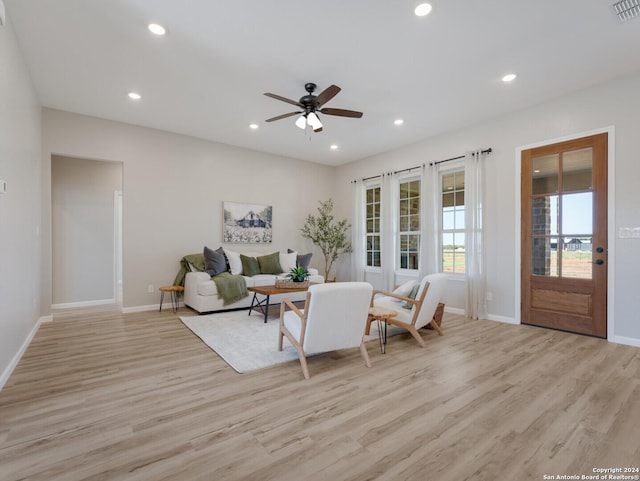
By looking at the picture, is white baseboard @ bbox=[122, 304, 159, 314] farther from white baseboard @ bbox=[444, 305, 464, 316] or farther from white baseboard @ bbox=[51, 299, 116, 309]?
white baseboard @ bbox=[444, 305, 464, 316]

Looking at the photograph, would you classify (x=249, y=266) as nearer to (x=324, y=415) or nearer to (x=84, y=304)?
(x=84, y=304)

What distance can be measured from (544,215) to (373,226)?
330cm

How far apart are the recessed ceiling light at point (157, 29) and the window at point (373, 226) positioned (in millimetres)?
4916

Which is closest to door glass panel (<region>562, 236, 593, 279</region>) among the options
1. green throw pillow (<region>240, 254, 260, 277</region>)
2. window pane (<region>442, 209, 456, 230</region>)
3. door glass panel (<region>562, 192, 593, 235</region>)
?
door glass panel (<region>562, 192, 593, 235</region>)

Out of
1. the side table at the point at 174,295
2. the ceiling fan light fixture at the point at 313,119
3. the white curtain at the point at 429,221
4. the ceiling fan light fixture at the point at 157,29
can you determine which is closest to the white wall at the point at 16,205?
the ceiling fan light fixture at the point at 157,29

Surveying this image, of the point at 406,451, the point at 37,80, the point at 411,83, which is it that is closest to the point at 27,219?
the point at 37,80

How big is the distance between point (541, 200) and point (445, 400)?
134 inches

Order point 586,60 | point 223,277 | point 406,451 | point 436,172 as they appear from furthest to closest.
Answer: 1. point 436,172
2. point 223,277
3. point 586,60
4. point 406,451

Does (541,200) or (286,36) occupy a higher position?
(286,36)

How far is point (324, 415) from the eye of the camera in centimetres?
211

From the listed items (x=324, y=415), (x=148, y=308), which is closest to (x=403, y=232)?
(x=324, y=415)

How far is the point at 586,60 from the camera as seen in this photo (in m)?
3.33

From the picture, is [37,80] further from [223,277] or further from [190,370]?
[190,370]

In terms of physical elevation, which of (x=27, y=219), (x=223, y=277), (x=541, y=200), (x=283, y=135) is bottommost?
(x=223, y=277)
